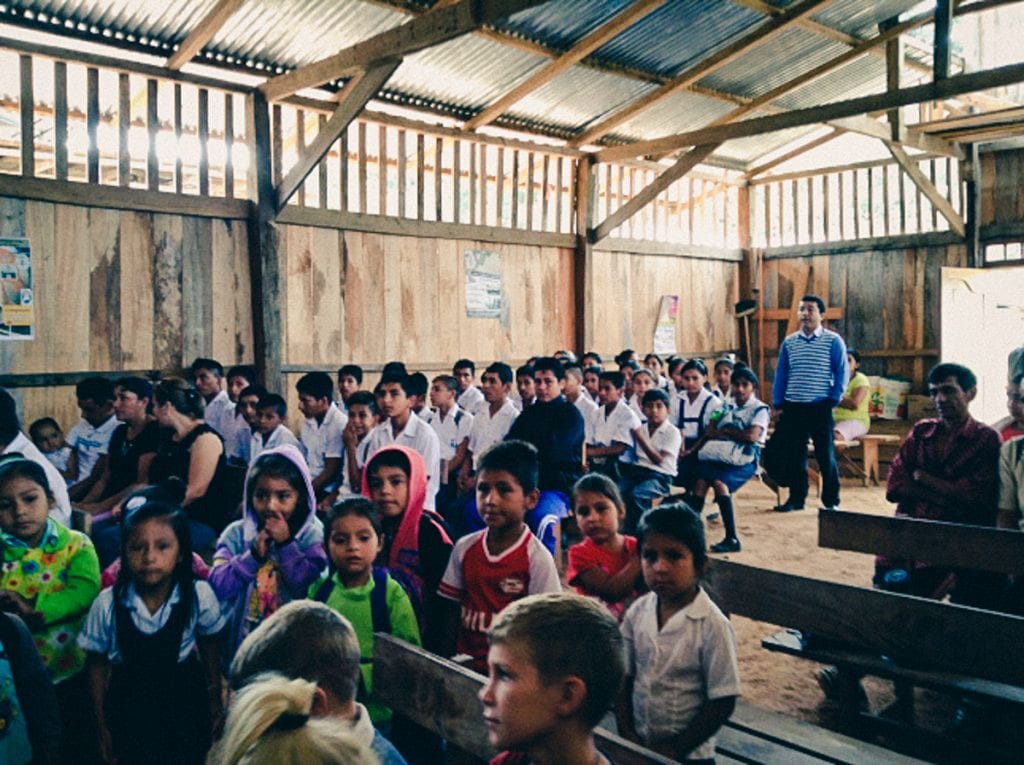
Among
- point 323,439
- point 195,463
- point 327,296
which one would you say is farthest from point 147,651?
point 327,296

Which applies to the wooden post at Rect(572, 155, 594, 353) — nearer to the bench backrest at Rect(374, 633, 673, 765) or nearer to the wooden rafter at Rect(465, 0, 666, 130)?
the wooden rafter at Rect(465, 0, 666, 130)

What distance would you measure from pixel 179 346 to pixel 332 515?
5.12 m

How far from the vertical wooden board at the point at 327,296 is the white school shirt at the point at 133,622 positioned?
216 inches

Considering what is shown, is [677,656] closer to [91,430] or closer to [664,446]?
[664,446]

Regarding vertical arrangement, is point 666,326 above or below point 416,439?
above

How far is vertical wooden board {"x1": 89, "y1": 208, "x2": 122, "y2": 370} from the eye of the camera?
263 inches

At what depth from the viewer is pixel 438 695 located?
2.06 m

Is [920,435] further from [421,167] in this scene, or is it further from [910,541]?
[421,167]

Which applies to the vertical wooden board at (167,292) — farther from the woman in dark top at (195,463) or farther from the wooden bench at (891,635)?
the wooden bench at (891,635)

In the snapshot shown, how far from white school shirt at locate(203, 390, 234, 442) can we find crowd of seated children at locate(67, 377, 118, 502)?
2.78 ft

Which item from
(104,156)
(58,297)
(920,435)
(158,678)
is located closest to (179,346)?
(58,297)

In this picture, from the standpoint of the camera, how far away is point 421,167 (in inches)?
344

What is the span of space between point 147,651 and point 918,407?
10063 millimetres

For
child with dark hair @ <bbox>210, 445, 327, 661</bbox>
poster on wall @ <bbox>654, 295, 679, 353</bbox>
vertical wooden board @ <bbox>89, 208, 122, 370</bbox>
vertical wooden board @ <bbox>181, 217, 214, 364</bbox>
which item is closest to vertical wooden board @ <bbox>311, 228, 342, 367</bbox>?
vertical wooden board @ <bbox>181, 217, 214, 364</bbox>
